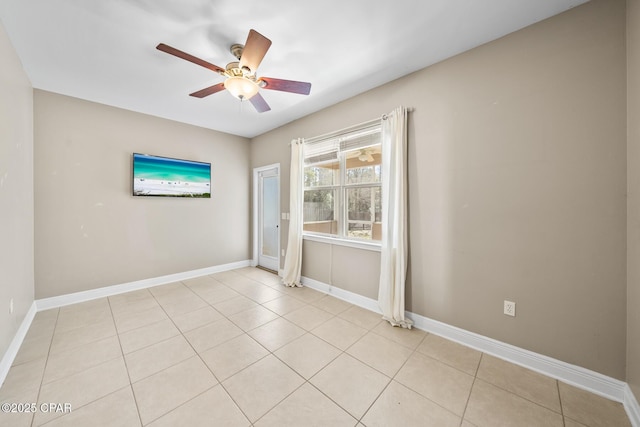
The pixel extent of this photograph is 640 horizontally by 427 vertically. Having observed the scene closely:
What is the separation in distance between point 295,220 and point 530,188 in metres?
2.96

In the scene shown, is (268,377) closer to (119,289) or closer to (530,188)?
(530,188)

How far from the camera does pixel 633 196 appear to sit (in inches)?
60.5

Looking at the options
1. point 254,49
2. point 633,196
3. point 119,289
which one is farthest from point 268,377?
point 119,289

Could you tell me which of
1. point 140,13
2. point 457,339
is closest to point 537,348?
point 457,339

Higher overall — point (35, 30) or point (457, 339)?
point (35, 30)

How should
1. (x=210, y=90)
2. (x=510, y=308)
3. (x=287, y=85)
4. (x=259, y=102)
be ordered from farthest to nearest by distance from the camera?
(x=259, y=102)
(x=210, y=90)
(x=287, y=85)
(x=510, y=308)

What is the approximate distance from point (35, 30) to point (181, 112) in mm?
1727

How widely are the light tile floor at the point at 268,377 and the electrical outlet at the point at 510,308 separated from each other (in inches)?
16.8

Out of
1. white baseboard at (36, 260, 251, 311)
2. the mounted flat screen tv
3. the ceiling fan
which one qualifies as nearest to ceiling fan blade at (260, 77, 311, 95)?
the ceiling fan

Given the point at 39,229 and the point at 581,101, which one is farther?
the point at 39,229

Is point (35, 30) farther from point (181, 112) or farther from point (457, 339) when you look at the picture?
point (457, 339)

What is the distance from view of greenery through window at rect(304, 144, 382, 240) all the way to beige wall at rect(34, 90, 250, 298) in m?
2.05

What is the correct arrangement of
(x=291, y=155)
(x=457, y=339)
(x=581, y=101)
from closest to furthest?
1. (x=581, y=101)
2. (x=457, y=339)
3. (x=291, y=155)

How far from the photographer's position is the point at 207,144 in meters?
4.47
